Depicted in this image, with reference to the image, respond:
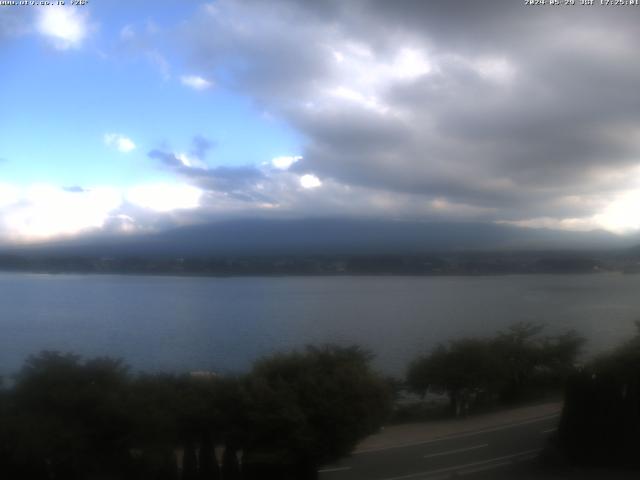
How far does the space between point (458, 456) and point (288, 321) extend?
850 inches

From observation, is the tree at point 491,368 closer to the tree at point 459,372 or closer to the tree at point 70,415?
the tree at point 459,372

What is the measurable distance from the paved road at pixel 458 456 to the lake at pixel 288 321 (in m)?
3.61

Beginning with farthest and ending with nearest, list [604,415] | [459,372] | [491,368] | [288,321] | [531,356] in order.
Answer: [288,321], [531,356], [459,372], [491,368], [604,415]

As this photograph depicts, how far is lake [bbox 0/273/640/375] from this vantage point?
73.1 ft

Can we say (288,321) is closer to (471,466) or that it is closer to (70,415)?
(471,466)

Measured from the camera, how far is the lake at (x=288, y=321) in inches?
877

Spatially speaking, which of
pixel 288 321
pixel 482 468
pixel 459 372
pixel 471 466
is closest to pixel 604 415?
pixel 482 468

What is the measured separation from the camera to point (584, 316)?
2886cm

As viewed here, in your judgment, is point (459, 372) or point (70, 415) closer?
point (70, 415)

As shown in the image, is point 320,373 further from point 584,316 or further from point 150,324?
point 150,324

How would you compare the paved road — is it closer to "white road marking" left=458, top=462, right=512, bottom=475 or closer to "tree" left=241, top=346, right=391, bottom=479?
"white road marking" left=458, top=462, right=512, bottom=475

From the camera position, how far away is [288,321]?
34594mm

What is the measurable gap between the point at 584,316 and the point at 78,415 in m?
24.6

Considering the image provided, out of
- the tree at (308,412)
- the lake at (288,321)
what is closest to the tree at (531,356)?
the lake at (288,321)
